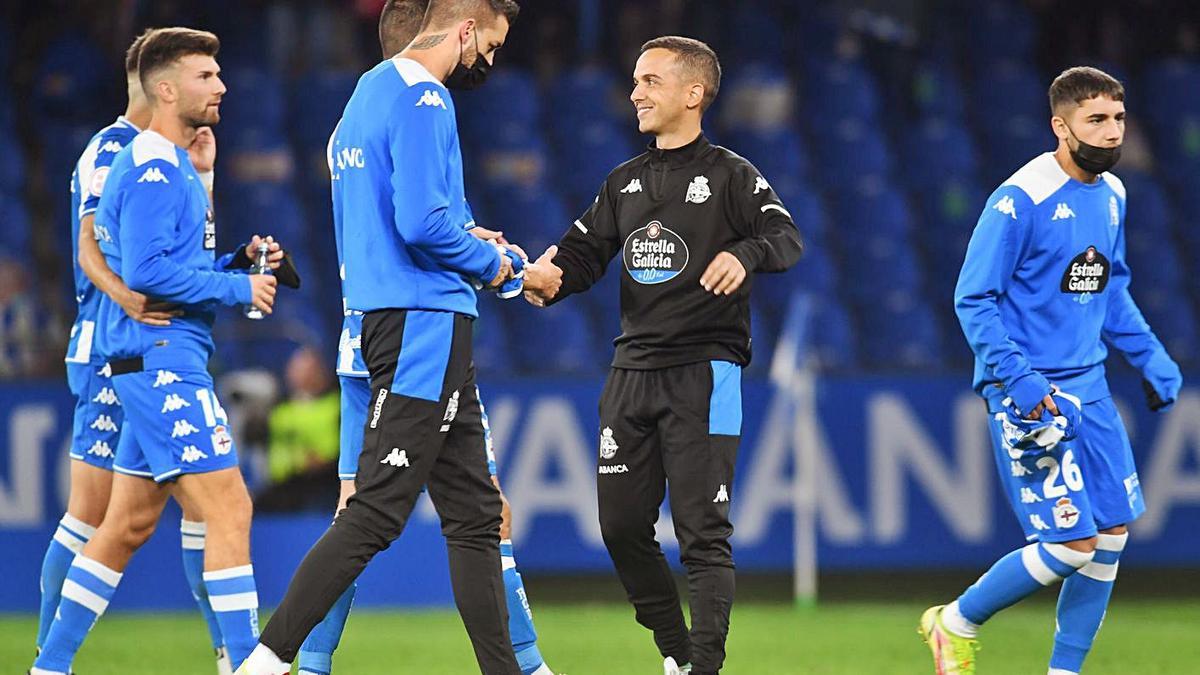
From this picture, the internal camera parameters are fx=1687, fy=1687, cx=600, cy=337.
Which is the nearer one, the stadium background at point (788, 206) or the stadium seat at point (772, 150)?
the stadium background at point (788, 206)

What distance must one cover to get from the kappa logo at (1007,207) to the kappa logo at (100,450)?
11.0 ft

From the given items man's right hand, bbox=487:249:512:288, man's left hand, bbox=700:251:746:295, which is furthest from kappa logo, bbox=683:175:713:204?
man's right hand, bbox=487:249:512:288

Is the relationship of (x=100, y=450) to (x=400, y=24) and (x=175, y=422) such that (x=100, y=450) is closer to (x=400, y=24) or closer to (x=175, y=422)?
(x=175, y=422)

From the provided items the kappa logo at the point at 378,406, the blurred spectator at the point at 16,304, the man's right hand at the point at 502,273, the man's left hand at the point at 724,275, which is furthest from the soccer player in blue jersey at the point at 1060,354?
the blurred spectator at the point at 16,304

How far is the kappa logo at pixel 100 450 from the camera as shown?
6.28m

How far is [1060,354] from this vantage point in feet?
19.2

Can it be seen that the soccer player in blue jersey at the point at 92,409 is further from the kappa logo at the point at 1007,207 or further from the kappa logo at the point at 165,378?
the kappa logo at the point at 1007,207

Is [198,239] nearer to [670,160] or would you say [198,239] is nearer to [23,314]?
[670,160]

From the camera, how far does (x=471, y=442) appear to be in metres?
5.06

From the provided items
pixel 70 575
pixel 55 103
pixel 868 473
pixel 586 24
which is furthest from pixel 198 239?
pixel 586 24

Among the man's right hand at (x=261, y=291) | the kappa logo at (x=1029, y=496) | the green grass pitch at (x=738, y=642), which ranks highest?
the man's right hand at (x=261, y=291)

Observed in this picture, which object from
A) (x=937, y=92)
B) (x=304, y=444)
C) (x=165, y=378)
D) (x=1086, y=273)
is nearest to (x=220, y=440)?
(x=165, y=378)

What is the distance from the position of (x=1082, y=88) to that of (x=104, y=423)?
3744mm

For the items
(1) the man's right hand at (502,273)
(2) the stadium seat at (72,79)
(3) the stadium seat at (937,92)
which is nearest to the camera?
→ (1) the man's right hand at (502,273)
